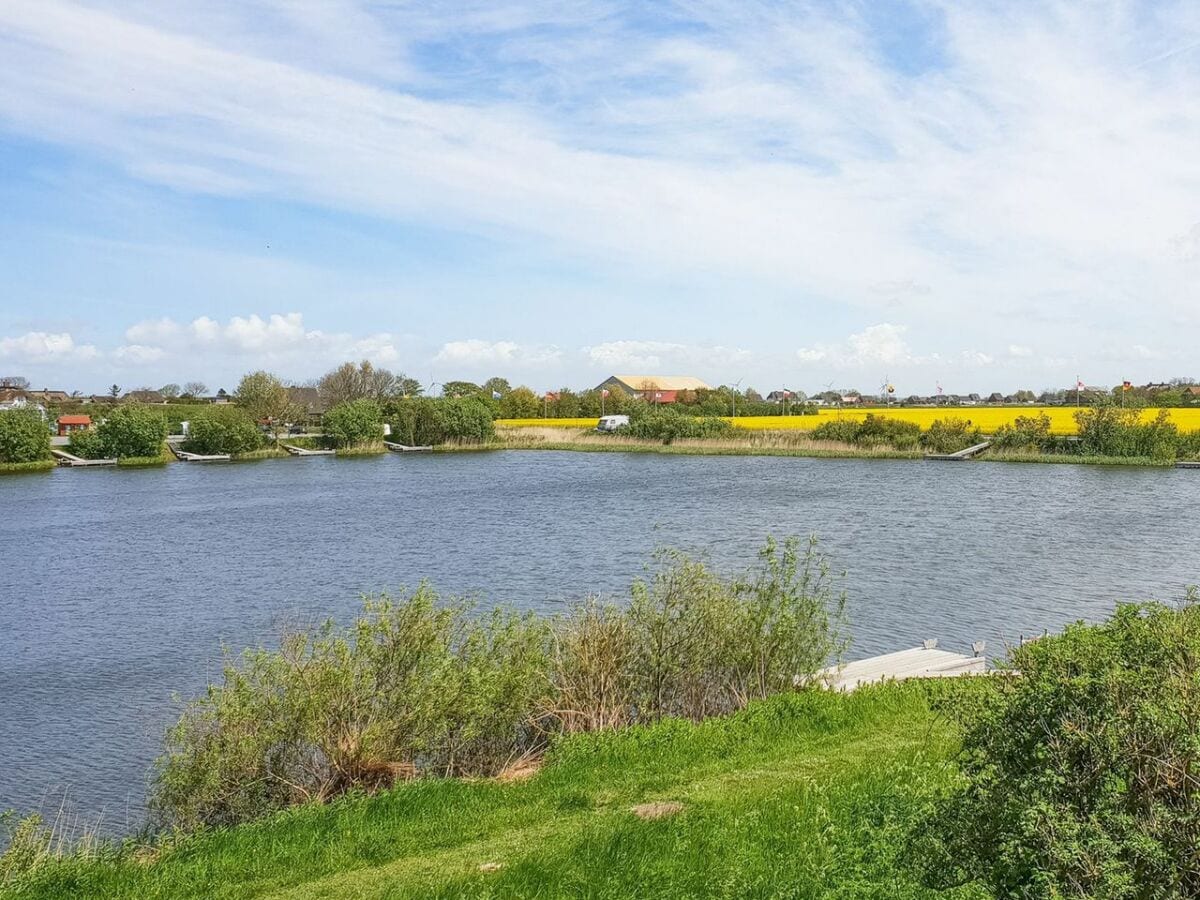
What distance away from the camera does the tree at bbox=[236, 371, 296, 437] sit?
291 feet

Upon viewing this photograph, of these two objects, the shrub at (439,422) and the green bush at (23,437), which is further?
the shrub at (439,422)

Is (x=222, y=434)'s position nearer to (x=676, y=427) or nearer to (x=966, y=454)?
(x=676, y=427)

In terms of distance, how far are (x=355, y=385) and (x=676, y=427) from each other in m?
61.7

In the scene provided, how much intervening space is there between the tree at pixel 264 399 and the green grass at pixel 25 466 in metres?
20.3

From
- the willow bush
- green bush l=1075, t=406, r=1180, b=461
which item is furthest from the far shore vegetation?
the willow bush

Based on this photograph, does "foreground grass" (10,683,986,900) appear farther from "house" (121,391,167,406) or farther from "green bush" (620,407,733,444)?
"house" (121,391,167,406)

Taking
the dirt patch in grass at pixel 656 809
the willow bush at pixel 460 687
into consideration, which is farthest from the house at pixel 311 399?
the dirt patch in grass at pixel 656 809

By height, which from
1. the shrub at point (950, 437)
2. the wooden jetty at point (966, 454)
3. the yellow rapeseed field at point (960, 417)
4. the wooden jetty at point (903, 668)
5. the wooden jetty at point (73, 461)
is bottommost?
the wooden jetty at point (903, 668)

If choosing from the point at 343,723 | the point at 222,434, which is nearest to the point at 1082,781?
the point at 343,723

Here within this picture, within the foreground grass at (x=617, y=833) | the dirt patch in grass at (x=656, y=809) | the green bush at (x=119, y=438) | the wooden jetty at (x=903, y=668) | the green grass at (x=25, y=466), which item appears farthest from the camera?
the green bush at (x=119, y=438)

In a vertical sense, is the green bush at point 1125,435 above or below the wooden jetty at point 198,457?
above

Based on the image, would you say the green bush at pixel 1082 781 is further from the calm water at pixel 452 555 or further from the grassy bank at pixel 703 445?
the grassy bank at pixel 703 445

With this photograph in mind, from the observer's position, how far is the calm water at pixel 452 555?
16344 millimetres

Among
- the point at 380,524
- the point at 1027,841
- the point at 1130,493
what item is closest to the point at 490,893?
the point at 1027,841
